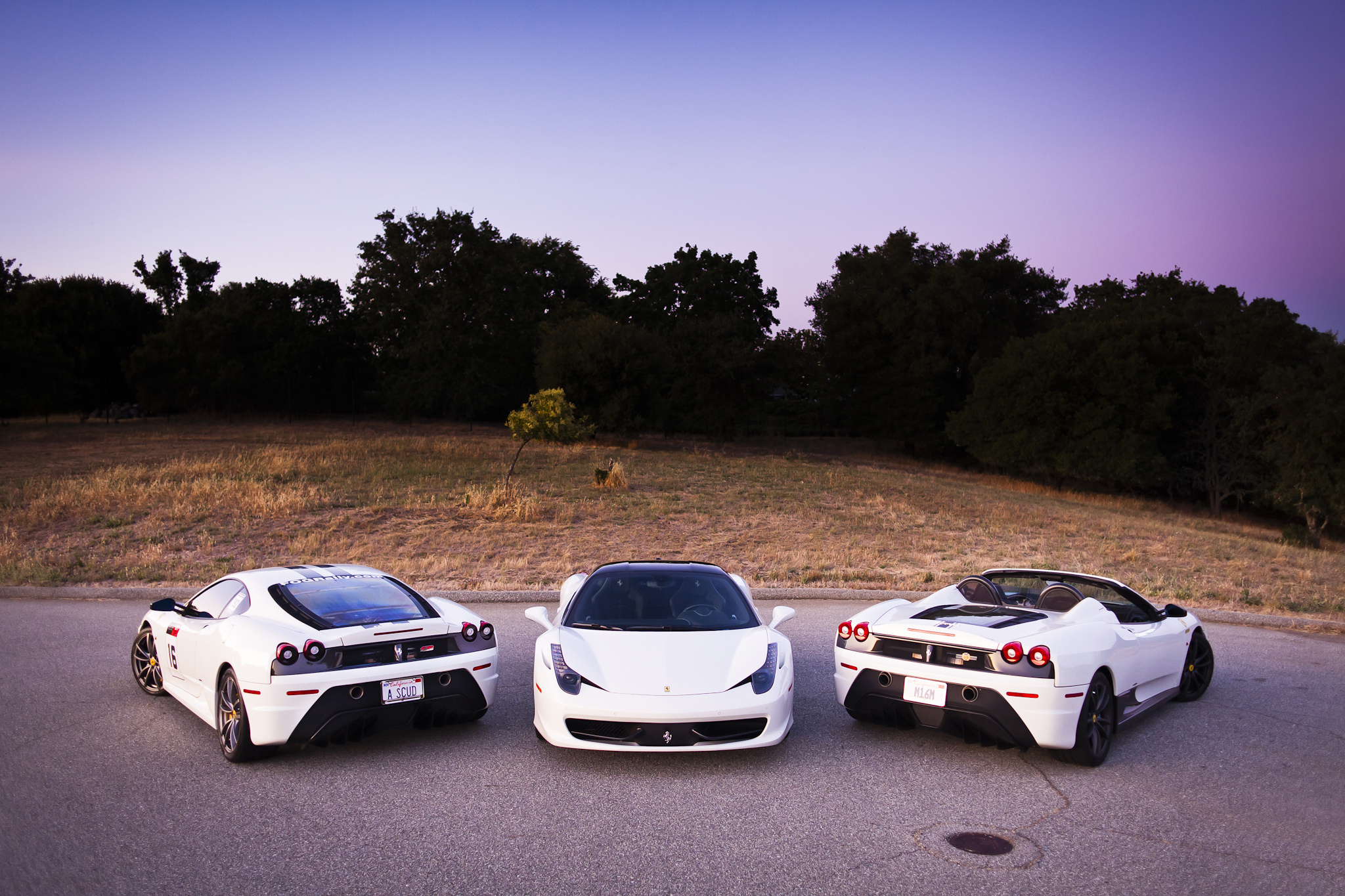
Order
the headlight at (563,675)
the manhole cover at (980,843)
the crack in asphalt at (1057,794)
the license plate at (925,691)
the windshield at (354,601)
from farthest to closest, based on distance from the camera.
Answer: the windshield at (354,601) < the license plate at (925,691) < the headlight at (563,675) < the crack in asphalt at (1057,794) < the manhole cover at (980,843)

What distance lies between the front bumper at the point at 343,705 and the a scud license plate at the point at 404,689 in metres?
0.03

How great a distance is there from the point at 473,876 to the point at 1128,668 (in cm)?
487

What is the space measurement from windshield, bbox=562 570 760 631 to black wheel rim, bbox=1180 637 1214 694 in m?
3.97

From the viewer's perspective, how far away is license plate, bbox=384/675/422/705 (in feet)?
20.1

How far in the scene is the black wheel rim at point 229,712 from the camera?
6.04 metres

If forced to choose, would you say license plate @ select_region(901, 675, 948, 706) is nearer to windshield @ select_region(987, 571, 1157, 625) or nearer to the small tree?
windshield @ select_region(987, 571, 1157, 625)

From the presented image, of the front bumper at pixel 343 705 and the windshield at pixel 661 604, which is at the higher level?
the windshield at pixel 661 604

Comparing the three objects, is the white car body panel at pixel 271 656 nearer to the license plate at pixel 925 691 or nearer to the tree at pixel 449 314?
the license plate at pixel 925 691

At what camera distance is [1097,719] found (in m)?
6.34

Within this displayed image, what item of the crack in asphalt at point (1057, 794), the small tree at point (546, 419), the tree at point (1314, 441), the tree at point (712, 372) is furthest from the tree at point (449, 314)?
the crack in asphalt at point (1057, 794)

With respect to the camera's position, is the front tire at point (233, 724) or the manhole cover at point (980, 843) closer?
the manhole cover at point (980, 843)

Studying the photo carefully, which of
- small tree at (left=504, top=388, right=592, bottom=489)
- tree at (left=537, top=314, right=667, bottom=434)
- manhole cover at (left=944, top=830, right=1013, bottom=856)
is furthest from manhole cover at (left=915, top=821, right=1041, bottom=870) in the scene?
tree at (left=537, top=314, right=667, bottom=434)

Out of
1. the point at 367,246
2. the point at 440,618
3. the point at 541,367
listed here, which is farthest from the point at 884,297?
the point at 440,618

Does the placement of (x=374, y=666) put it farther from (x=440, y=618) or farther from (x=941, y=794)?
(x=941, y=794)
